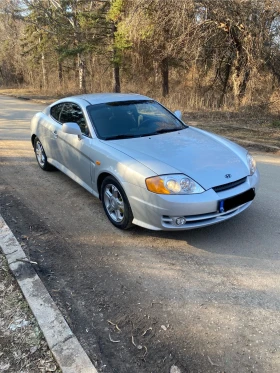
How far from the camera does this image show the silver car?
3391mm

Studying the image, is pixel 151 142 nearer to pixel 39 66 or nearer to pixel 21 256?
pixel 21 256

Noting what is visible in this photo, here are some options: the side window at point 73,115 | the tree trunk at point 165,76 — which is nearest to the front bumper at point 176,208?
the side window at point 73,115

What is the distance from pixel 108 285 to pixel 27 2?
2623 centimetres

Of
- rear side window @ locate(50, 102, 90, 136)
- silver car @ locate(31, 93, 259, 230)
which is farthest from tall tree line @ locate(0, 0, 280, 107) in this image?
silver car @ locate(31, 93, 259, 230)

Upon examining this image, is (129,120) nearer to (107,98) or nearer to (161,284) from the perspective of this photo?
(107,98)

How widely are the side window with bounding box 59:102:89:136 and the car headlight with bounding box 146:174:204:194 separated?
61.0 inches

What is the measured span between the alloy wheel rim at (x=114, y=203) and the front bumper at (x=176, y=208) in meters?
0.30

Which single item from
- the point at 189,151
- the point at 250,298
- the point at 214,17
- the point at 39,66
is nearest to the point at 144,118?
the point at 189,151

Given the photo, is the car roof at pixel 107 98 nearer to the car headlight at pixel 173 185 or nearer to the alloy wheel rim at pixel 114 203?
the alloy wheel rim at pixel 114 203

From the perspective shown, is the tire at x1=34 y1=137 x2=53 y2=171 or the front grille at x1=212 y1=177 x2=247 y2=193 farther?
the tire at x1=34 y1=137 x2=53 y2=171

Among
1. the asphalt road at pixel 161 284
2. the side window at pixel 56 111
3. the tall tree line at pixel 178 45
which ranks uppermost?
the tall tree line at pixel 178 45

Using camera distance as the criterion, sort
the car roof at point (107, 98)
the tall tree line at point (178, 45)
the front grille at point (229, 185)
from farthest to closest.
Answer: the tall tree line at point (178, 45)
the car roof at point (107, 98)
the front grille at point (229, 185)

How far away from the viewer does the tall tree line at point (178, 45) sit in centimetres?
1170

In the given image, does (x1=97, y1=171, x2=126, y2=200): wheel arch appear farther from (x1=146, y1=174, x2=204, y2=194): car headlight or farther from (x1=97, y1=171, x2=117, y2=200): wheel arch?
(x1=146, y1=174, x2=204, y2=194): car headlight
